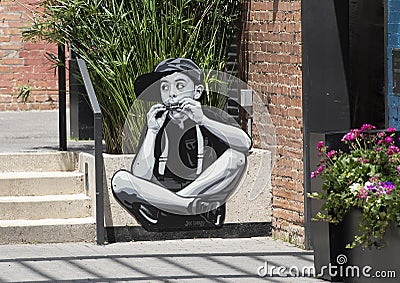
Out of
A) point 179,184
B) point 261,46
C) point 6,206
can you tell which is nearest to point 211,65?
point 261,46

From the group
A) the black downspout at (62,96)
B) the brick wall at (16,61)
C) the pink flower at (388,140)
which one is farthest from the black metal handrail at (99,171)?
the brick wall at (16,61)

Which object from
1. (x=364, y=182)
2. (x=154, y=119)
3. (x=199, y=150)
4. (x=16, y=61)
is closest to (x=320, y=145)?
(x=364, y=182)

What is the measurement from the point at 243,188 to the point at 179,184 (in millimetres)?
583

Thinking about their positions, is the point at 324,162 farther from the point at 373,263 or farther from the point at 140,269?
the point at 140,269

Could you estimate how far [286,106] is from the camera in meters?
8.06

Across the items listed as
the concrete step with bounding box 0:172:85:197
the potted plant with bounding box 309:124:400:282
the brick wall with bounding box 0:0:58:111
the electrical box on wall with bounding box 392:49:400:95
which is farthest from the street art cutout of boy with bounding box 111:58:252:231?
the brick wall with bounding box 0:0:58:111

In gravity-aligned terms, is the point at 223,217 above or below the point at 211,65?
below

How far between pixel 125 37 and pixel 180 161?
1.18 metres

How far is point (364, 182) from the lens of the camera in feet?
20.6

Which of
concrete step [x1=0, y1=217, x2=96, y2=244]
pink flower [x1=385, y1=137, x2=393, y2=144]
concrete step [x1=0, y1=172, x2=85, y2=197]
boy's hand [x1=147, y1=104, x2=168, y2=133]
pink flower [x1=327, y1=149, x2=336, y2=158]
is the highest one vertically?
boy's hand [x1=147, y1=104, x2=168, y2=133]

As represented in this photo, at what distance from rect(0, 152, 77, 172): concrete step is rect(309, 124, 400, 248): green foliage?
3156mm

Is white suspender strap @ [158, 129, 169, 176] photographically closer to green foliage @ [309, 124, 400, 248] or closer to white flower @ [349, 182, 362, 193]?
green foliage @ [309, 124, 400, 248]

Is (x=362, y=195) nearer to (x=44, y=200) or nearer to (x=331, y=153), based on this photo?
(x=331, y=153)

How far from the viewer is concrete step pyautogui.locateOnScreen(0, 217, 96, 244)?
7.94 m
